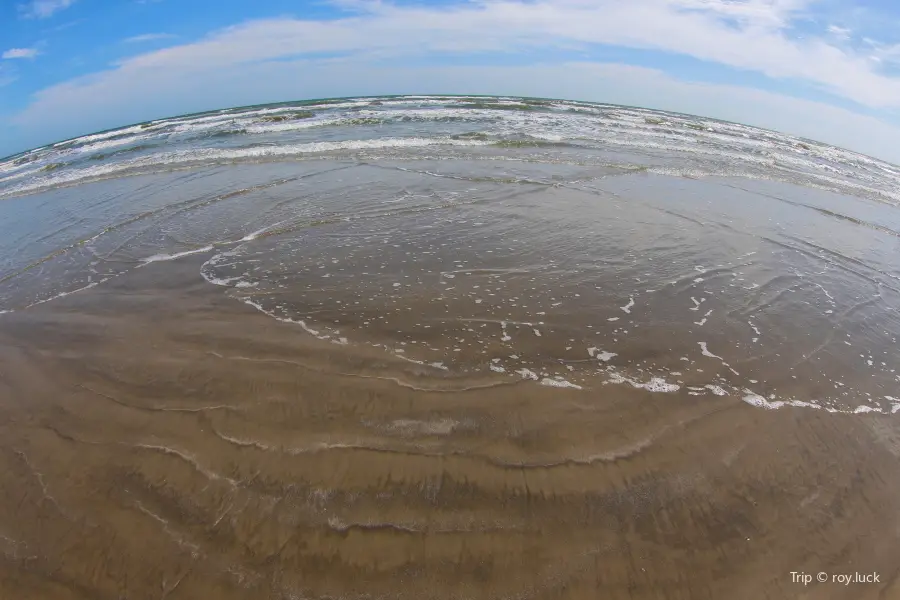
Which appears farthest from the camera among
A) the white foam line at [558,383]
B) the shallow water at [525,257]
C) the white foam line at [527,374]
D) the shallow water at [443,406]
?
the shallow water at [525,257]

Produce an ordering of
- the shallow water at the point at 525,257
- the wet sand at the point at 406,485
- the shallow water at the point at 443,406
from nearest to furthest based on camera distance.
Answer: the wet sand at the point at 406,485 → the shallow water at the point at 443,406 → the shallow water at the point at 525,257

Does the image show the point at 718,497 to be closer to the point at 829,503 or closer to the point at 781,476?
the point at 781,476

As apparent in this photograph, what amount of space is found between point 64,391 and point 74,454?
5.37 ft

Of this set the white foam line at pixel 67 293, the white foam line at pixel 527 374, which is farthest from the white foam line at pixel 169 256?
the white foam line at pixel 527 374

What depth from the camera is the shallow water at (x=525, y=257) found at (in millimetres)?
6656

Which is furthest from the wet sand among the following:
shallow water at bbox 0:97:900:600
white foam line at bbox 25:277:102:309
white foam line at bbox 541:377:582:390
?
white foam line at bbox 25:277:102:309

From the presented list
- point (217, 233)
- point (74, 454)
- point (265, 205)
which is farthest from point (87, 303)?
point (265, 205)

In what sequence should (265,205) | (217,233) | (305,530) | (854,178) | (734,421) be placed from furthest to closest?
(854,178)
(265,205)
(217,233)
(734,421)
(305,530)

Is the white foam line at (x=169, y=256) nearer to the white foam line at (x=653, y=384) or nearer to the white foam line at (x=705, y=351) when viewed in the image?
the white foam line at (x=653, y=384)

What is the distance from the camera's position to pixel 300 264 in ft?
31.5

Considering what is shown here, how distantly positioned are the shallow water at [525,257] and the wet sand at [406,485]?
0.75 metres

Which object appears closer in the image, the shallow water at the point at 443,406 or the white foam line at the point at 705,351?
the shallow water at the point at 443,406

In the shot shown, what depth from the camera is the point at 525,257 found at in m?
9.96

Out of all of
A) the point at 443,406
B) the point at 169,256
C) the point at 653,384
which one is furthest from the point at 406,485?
the point at 169,256
